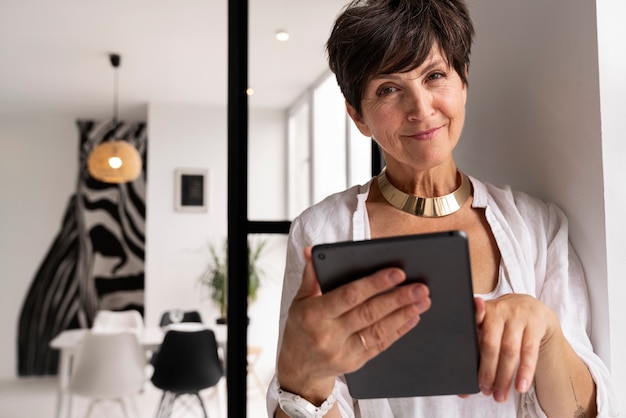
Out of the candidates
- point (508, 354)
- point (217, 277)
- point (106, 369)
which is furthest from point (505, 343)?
point (217, 277)

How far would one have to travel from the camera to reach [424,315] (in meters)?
0.48

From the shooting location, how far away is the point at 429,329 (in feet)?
1.63

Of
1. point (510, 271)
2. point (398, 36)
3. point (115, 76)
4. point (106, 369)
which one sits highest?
point (115, 76)

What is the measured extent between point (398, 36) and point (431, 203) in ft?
0.66

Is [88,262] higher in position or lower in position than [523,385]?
higher

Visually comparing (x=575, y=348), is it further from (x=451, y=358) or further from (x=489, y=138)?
(x=489, y=138)

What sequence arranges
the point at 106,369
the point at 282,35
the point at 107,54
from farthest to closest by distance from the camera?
the point at 107,54 → the point at 106,369 → the point at 282,35

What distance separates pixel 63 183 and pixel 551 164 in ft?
16.7

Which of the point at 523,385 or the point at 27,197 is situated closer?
the point at 523,385

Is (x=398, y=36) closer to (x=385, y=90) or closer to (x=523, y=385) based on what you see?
(x=385, y=90)

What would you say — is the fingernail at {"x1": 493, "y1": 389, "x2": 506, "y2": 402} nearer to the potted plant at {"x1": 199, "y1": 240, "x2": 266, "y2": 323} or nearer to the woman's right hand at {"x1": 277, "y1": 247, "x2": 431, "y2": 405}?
the woman's right hand at {"x1": 277, "y1": 247, "x2": 431, "y2": 405}

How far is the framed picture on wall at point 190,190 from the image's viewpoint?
489cm

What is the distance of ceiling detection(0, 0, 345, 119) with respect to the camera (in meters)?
3.08

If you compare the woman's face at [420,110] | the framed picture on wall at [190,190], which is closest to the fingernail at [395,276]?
the woman's face at [420,110]
